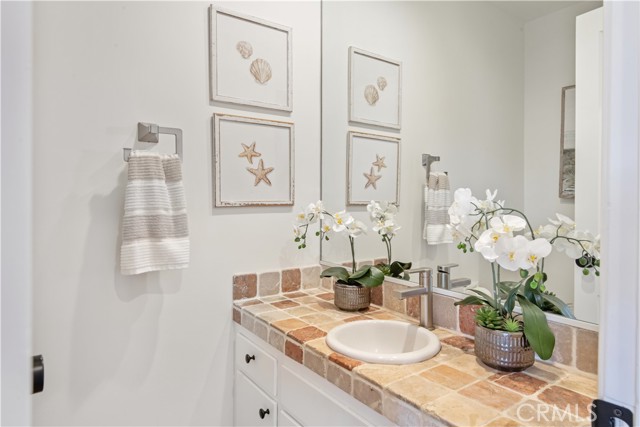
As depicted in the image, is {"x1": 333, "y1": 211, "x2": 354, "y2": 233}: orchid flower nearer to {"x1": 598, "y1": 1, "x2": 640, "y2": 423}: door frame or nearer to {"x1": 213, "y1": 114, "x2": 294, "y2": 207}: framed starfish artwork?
{"x1": 213, "y1": 114, "x2": 294, "y2": 207}: framed starfish artwork

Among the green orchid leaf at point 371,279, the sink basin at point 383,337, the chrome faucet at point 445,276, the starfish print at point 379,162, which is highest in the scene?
the starfish print at point 379,162

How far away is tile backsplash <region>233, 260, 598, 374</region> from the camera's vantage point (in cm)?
95

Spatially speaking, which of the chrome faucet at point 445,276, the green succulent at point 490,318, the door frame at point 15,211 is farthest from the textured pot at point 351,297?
the door frame at point 15,211

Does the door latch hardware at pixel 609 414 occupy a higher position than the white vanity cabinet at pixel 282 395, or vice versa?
Answer: the door latch hardware at pixel 609 414

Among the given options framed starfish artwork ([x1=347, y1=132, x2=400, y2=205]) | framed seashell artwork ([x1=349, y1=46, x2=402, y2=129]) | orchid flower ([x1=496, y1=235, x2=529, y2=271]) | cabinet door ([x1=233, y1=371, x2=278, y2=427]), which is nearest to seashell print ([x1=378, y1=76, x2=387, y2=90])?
framed seashell artwork ([x1=349, y1=46, x2=402, y2=129])

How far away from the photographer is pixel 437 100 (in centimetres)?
142

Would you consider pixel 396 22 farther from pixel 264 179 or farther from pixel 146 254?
pixel 146 254

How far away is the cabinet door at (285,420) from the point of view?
1188 mm

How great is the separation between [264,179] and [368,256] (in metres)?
0.57

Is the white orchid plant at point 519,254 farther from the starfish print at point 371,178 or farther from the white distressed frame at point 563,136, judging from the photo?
the starfish print at point 371,178

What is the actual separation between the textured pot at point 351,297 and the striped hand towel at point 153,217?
59 centimetres

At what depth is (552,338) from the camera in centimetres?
88

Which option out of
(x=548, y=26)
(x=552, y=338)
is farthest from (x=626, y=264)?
(x=548, y=26)

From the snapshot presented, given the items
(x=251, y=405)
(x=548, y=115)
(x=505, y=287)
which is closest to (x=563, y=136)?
(x=548, y=115)
